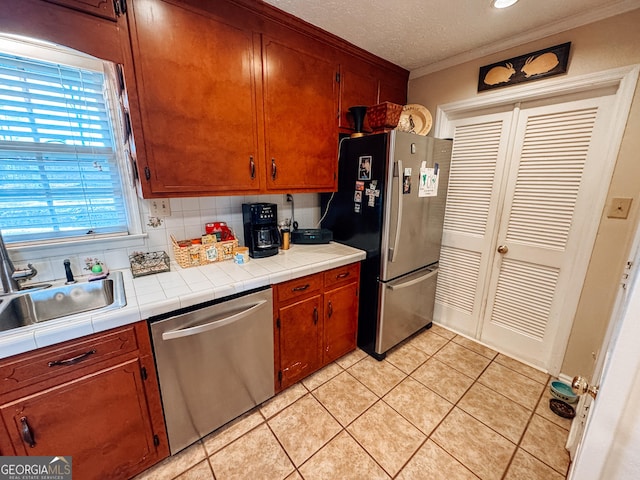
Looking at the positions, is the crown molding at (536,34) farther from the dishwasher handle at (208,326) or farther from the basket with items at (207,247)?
the dishwasher handle at (208,326)

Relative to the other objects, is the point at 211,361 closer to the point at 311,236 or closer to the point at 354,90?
the point at 311,236

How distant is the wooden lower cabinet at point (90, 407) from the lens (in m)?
0.96

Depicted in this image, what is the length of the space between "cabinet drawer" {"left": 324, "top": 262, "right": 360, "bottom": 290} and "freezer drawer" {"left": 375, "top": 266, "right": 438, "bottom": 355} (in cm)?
20

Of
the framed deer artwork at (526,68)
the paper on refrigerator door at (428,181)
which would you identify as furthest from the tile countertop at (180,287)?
the framed deer artwork at (526,68)

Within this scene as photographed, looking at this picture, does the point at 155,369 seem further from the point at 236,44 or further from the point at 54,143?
the point at 236,44

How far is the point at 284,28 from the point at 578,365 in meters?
3.01

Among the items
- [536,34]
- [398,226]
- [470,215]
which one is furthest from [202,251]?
[536,34]

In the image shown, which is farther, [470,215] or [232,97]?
[470,215]

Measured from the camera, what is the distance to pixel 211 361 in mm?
1368

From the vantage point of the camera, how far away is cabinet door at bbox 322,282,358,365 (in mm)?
1905

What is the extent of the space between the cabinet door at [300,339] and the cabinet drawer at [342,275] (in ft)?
0.44

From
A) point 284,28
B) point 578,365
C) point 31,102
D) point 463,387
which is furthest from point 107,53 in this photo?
point 578,365

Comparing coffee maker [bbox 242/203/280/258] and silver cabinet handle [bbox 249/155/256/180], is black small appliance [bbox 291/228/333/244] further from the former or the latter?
silver cabinet handle [bbox 249/155/256/180]

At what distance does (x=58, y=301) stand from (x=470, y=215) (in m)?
2.85
